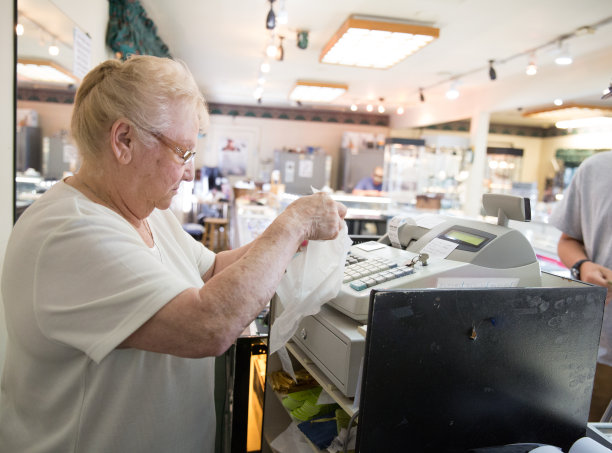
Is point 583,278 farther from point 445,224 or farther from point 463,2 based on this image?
point 463,2

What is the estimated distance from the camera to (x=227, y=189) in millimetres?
8469

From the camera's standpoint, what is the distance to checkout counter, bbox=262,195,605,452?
2.26ft

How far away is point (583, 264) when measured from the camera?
5.02ft

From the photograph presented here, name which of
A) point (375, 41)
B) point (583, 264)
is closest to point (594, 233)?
point (583, 264)

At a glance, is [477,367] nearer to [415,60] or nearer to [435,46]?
[435,46]

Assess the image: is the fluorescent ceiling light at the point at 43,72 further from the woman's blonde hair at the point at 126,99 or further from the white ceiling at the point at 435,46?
the white ceiling at the point at 435,46

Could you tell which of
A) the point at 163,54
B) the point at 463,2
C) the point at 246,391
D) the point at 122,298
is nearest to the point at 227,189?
the point at 163,54

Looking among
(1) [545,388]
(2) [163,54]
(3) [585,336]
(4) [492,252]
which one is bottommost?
(1) [545,388]

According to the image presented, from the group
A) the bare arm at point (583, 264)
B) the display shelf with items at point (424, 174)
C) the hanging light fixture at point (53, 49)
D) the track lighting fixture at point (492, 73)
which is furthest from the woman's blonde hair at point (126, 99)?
the display shelf with items at point (424, 174)

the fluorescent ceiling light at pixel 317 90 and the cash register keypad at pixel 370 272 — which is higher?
the fluorescent ceiling light at pixel 317 90

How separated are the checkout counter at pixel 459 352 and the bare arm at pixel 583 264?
480mm

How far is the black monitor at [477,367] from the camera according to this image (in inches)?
26.9

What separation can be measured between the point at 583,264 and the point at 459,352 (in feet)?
3.59

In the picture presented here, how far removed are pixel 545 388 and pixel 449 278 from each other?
29 cm
